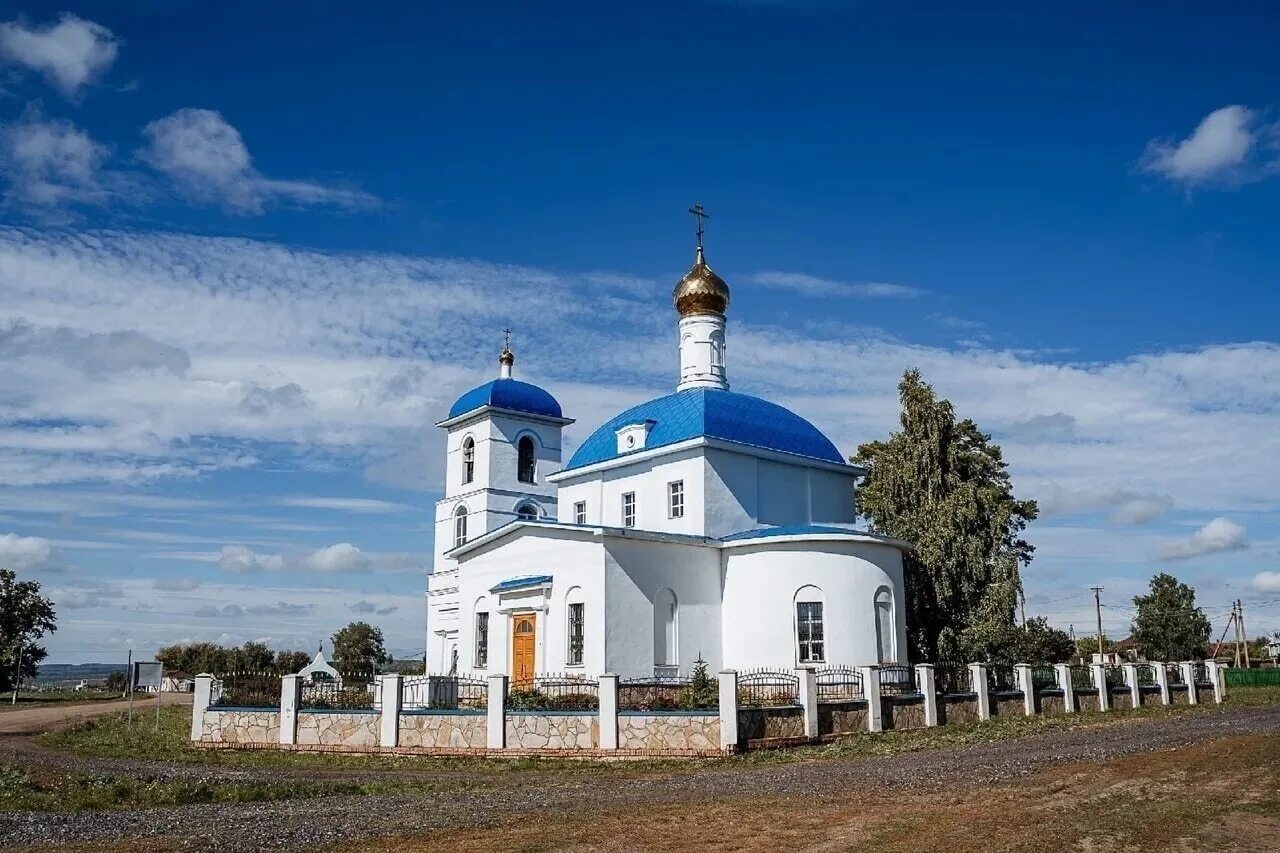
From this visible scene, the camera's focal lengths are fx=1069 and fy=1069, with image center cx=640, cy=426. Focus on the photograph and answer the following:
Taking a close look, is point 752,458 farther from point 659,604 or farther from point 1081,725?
point 1081,725

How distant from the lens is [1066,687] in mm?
26609

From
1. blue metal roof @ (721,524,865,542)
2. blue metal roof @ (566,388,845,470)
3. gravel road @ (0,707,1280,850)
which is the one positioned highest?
blue metal roof @ (566,388,845,470)

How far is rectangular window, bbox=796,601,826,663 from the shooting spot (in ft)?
81.2

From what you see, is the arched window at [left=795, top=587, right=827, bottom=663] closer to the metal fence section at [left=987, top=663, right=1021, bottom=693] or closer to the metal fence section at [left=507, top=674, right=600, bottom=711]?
the metal fence section at [left=987, top=663, right=1021, bottom=693]

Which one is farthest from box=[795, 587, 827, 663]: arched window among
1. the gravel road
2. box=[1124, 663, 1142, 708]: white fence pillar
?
box=[1124, 663, 1142, 708]: white fence pillar

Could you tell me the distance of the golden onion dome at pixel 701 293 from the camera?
108ft

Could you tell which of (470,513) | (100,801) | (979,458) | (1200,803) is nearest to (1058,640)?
(979,458)

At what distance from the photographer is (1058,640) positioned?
43062 mm

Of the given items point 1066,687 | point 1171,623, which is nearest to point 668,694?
point 1066,687

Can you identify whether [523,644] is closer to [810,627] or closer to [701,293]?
[810,627]

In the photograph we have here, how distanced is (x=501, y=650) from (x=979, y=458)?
1613cm

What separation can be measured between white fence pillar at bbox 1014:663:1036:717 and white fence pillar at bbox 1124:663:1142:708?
5434 mm

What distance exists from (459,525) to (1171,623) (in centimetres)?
3936

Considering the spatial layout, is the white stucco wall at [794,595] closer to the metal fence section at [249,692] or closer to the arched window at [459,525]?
the metal fence section at [249,692]
